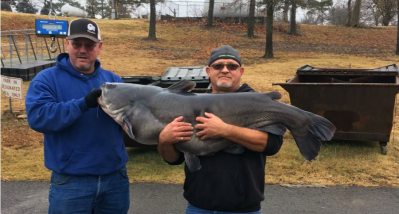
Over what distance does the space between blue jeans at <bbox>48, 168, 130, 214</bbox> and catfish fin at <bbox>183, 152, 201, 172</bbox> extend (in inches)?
28.6

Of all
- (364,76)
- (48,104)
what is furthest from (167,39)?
(48,104)

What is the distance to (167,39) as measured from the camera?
2783 centimetres

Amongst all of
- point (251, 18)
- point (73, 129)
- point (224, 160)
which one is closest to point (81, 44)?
point (73, 129)

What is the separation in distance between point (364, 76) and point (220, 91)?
5597 mm

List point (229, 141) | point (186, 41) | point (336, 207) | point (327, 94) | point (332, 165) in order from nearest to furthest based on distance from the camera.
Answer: point (229, 141) < point (336, 207) < point (332, 165) < point (327, 94) < point (186, 41)

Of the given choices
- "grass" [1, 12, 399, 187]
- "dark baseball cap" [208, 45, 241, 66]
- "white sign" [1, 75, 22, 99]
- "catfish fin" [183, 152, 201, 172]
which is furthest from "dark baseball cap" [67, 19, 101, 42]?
"white sign" [1, 75, 22, 99]

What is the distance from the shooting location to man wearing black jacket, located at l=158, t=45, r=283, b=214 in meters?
2.43

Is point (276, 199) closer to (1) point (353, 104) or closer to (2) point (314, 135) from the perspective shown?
(1) point (353, 104)

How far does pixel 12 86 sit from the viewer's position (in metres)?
8.41

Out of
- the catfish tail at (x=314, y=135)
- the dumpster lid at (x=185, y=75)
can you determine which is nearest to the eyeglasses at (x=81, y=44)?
the catfish tail at (x=314, y=135)

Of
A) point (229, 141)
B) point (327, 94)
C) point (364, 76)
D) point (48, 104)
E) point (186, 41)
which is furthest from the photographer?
point (186, 41)

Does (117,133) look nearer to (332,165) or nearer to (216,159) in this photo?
(216,159)

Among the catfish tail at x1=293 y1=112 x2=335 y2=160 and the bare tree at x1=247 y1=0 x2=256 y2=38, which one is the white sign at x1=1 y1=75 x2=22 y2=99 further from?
the bare tree at x1=247 y1=0 x2=256 y2=38

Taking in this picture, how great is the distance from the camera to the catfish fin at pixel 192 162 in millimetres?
2474
